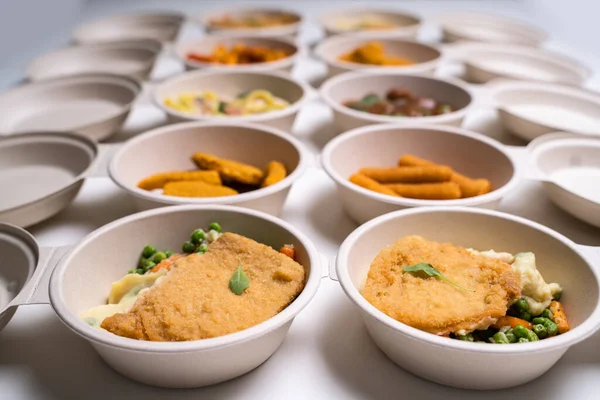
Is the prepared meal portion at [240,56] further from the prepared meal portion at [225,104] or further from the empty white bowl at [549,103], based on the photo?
Result: the empty white bowl at [549,103]

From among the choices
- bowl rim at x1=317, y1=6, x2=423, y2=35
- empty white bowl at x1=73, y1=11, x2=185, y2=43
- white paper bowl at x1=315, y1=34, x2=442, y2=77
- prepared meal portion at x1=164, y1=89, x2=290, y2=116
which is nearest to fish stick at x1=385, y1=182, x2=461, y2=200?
prepared meal portion at x1=164, y1=89, x2=290, y2=116

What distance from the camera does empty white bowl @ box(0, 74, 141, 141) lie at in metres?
3.54

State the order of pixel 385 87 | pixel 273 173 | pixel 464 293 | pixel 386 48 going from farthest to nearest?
pixel 386 48 < pixel 385 87 < pixel 273 173 < pixel 464 293

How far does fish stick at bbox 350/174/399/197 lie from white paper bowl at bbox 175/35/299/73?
168 centimetres

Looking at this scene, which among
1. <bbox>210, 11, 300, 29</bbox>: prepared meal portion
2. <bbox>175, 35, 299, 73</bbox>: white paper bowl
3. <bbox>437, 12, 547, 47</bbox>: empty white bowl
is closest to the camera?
<bbox>175, 35, 299, 73</bbox>: white paper bowl

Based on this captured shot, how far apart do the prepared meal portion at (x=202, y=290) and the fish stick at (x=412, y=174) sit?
808 mm

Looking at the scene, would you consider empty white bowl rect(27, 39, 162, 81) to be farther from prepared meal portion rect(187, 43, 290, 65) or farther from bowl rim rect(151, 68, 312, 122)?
bowl rim rect(151, 68, 312, 122)

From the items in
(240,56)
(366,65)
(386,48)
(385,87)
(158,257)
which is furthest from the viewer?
(386,48)

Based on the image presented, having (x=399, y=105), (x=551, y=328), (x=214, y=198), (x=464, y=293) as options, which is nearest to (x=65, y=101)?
(x=214, y=198)

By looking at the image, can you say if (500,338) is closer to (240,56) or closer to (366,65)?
(366,65)

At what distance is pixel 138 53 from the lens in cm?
465

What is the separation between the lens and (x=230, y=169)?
2619 millimetres

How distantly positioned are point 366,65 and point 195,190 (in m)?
2.03

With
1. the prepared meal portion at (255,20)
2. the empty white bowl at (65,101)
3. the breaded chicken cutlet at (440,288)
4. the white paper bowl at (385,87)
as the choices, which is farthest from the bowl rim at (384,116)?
the prepared meal portion at (255,20)
